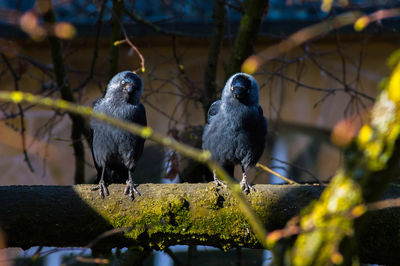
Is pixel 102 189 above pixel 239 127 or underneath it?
underneath

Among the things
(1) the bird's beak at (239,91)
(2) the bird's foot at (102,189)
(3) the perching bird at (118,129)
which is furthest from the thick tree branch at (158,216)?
(1) the bird's beak at (239,91)

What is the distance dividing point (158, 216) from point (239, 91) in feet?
3.84

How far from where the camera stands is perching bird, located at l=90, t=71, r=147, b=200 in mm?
3213

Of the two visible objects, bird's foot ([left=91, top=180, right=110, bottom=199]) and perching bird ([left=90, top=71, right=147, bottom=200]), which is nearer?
bird's foot ([left=91, top=180, right=110, bottom=199])

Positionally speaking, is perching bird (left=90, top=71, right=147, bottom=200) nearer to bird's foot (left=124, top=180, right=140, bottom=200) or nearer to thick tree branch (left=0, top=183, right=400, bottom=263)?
bird's foot (left=124, top=180, right=140, bottom=200)

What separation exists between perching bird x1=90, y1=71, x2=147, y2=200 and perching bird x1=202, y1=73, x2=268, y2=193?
21.6 inches

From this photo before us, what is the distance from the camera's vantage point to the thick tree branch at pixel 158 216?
2309mm

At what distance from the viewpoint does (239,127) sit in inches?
130

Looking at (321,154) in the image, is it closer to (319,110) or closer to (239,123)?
(319,110)

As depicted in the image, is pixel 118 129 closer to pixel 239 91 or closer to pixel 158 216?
pixel 239 91

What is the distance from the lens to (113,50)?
388 centimetres

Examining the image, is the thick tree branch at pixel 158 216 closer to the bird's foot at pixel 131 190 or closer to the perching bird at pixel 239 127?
the bird's foot at pixel 131 190

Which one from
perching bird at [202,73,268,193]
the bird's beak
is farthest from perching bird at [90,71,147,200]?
the bird's beak

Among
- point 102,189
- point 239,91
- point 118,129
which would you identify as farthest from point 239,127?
point 102,189
